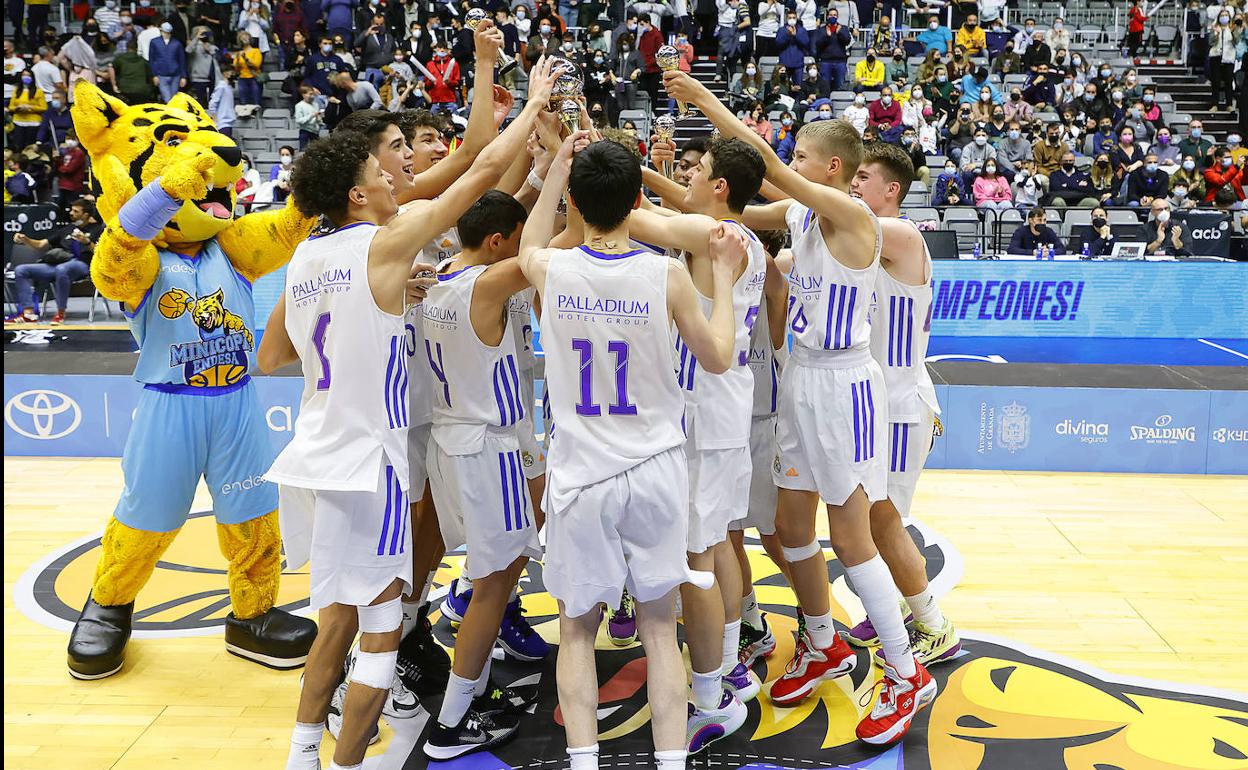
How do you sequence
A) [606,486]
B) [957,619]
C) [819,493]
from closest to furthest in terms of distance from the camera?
[606,486] < [819,493] < [957,619]

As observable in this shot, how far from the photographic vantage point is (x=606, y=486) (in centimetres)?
326

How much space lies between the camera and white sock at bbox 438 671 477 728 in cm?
386

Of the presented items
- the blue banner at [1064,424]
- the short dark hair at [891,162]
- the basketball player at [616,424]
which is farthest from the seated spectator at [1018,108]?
the basketball player at [616,424]

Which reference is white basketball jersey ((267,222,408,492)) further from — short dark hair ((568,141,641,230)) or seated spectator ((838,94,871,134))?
seated spectator ((838,94,871,134))

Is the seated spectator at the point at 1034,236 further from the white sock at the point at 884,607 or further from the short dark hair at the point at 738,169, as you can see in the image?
the short dark hair at the point at 738,169

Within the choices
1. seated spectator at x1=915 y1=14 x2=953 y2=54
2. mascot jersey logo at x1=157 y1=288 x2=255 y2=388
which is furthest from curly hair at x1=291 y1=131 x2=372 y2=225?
seated spectator at x1=915 y1=14 x2=953 y2=54

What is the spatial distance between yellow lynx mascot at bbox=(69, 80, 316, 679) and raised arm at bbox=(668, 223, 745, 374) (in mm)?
2182

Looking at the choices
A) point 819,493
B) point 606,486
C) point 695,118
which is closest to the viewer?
point 606,486

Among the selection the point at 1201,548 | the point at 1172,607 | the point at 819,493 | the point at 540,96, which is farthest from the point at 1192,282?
the point at 540,96

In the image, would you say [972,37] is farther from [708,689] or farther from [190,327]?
[708,689]

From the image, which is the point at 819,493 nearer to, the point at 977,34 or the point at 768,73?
the point at 768,73

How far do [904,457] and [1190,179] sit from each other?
1420cm

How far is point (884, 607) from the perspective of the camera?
3.92 m

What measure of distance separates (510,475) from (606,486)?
0.64 m
